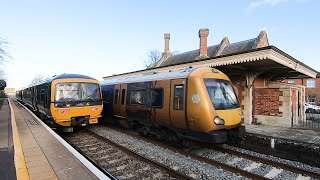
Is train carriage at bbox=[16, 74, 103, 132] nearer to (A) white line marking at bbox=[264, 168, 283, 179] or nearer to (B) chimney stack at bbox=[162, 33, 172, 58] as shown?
(A) white line marking at bbox=[264, 168, 283, 179]

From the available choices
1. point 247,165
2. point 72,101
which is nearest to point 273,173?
point 247,165

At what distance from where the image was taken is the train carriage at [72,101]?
35.9 ft

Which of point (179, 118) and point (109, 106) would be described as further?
point (109, 106)

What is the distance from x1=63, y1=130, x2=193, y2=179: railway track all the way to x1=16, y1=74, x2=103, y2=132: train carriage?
1.02m

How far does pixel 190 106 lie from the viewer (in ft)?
27.4

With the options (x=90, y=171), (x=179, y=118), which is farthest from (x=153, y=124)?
(x=90, y=171)

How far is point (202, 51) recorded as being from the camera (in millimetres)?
27000

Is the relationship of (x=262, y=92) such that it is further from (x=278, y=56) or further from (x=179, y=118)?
(x=179, y=118)

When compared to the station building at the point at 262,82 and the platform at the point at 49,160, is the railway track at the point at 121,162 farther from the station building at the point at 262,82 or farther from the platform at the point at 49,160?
the station building at the point at 262,82

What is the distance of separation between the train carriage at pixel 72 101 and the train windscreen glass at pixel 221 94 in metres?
5.82

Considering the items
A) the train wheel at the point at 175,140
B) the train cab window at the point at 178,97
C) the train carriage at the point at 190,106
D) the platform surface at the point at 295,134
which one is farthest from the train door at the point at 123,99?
the platform surface at the point at 295,134

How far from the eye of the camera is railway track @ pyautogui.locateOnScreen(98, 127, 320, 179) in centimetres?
682

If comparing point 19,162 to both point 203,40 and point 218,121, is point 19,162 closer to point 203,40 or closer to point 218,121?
point 218,121

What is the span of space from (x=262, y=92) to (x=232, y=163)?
25.9ft
